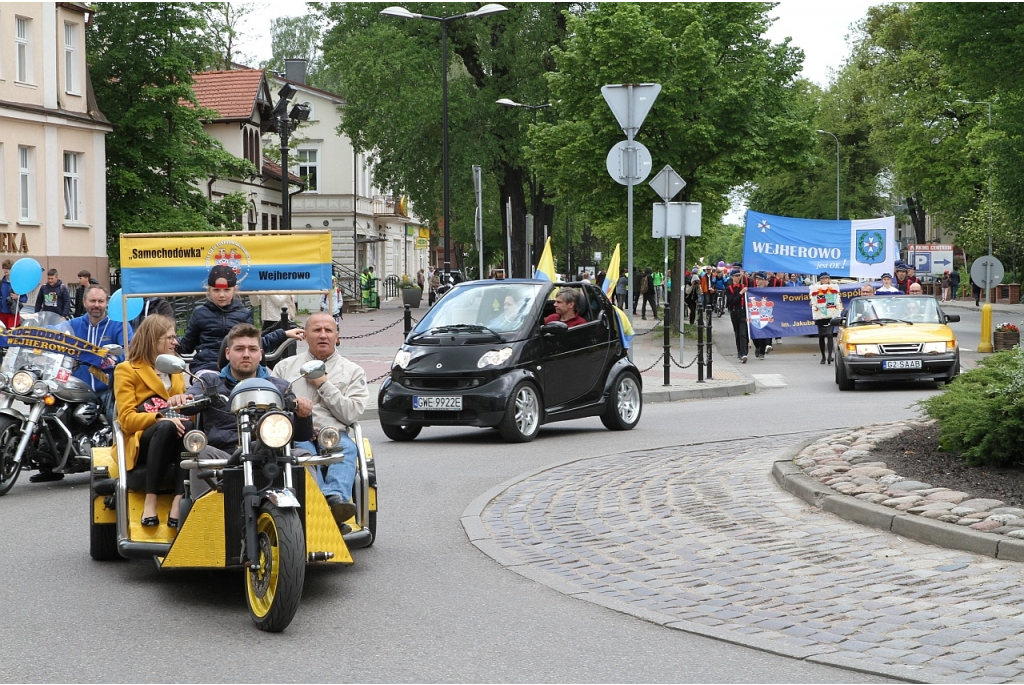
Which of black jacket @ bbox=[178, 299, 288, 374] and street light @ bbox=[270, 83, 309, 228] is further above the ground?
street light @ bbox=[270, 83, 309, 228]

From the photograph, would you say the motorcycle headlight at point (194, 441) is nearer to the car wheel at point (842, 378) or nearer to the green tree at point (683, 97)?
the car wheel at point (842, 378)

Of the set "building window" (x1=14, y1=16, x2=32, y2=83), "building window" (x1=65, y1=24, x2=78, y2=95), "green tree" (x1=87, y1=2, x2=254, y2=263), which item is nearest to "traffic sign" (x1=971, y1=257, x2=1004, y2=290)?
"green tree" (x1=87, y1=2, x2=254, y2=263)

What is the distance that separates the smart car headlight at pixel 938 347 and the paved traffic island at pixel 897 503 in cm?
996

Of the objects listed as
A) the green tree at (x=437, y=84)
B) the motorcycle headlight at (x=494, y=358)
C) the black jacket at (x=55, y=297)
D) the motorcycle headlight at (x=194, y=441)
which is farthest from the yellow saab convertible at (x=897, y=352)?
the green tree at (x=437, y=84)

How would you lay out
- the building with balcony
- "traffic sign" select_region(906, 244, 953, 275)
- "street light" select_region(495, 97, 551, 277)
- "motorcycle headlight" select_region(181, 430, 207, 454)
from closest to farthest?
"motorcycle headlight" select_region(181, 430, 207, 454)
the building with balcony
"street light" select_region(495, 97, 551, 277)
"traffic sign" select_region(906, 244, 953, 275)

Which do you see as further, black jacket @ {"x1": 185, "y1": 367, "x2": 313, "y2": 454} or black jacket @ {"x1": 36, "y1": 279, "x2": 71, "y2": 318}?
black jacket @ {"x1": 36, "y1": 279, "x2": 71, "y2": 318}

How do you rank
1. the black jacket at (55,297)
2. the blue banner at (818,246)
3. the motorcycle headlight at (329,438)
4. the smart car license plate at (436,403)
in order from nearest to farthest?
the motorcycle headlight at (329,438) → the smart car license plate at (436,403) → the black jacket at (55,297) → the blue banner at (818,246)

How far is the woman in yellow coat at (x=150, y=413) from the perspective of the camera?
304 inches

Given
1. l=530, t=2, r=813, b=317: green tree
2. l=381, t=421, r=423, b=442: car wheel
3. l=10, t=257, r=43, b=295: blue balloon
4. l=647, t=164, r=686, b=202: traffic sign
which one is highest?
l=530, t=2, r=813, b=317: green tree

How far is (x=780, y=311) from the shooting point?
31531 mm

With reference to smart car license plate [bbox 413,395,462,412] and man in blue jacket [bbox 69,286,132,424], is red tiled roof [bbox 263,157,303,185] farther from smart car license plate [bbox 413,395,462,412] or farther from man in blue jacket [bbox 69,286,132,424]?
man in blue jacket [bbox 69,286,132,424]

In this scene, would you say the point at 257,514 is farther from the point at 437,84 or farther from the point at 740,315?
the point at 437,84

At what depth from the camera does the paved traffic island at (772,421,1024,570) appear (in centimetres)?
795

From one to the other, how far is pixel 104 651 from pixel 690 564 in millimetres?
3329
